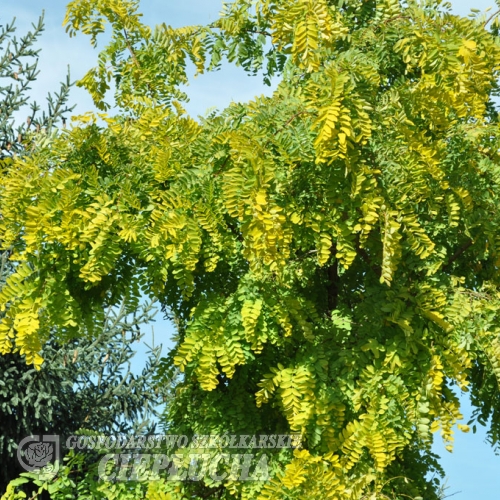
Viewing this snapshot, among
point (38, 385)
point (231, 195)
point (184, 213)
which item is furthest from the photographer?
point (38, 385)

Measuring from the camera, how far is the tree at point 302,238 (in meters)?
4.97

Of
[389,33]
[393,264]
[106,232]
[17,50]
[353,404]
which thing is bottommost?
[353,404]

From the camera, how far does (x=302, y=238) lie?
5480 mm

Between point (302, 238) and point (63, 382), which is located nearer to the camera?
point (302, 238)

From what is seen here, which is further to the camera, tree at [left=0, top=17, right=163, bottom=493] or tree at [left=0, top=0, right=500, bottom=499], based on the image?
tree at [left=0, top=17, right=163, bottom=493]

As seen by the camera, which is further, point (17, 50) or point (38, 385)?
point (17, 50)

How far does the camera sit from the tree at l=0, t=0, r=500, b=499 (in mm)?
4973

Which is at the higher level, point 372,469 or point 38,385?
point 38,385

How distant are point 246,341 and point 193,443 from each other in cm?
104

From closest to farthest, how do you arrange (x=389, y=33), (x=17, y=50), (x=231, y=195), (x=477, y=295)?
(x=231, y=195) → (x=477, y=295) → (x=389, y=33) → (x=17, y=50)

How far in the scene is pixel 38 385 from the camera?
9570 millimetres

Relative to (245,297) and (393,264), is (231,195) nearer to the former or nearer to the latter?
(245,297)

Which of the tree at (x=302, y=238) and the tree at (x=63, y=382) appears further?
the tree at (x=63, y=382)

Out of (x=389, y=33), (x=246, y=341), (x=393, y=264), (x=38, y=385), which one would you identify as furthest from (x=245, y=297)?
(x=38, y=385)
